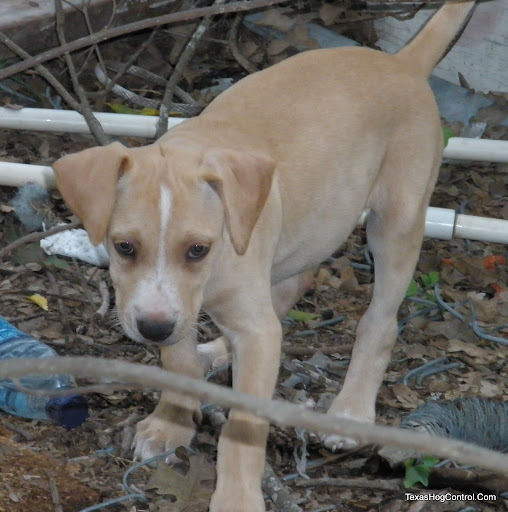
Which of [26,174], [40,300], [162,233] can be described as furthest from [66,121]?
[162,233]

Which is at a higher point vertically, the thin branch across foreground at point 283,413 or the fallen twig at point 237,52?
the thin branch across foreground at point 283,413

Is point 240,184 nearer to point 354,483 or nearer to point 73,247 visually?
point 354,483

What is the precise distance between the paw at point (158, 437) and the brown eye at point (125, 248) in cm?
105

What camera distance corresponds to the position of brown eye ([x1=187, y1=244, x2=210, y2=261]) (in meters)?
3.28

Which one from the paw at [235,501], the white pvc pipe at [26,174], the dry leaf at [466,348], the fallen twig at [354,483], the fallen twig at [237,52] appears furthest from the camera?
the fallen twig at [237,52]

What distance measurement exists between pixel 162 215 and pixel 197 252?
20 centimetres

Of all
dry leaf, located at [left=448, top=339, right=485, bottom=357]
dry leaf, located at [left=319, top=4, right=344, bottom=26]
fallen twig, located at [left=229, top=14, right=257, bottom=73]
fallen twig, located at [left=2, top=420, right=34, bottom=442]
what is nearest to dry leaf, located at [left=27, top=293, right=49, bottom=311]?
fallen twig, located at [left=2, top=420, right=34, bottom=442]

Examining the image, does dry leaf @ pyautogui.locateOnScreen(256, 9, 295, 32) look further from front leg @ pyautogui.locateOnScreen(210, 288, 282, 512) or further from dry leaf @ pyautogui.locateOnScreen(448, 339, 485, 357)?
front leg @ pyautogui.locateOnScreen(210, 288, 282, 512)

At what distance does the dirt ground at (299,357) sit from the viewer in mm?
3834

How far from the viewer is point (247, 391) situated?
3.63 meters

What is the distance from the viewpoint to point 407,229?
4.39 meters

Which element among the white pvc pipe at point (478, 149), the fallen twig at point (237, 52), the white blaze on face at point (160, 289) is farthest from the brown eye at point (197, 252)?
the fallen twig at point (237, 52)

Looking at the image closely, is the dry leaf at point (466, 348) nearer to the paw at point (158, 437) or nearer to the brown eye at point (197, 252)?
the paw at point (158, 437)

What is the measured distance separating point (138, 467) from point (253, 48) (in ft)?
A: 14.3
